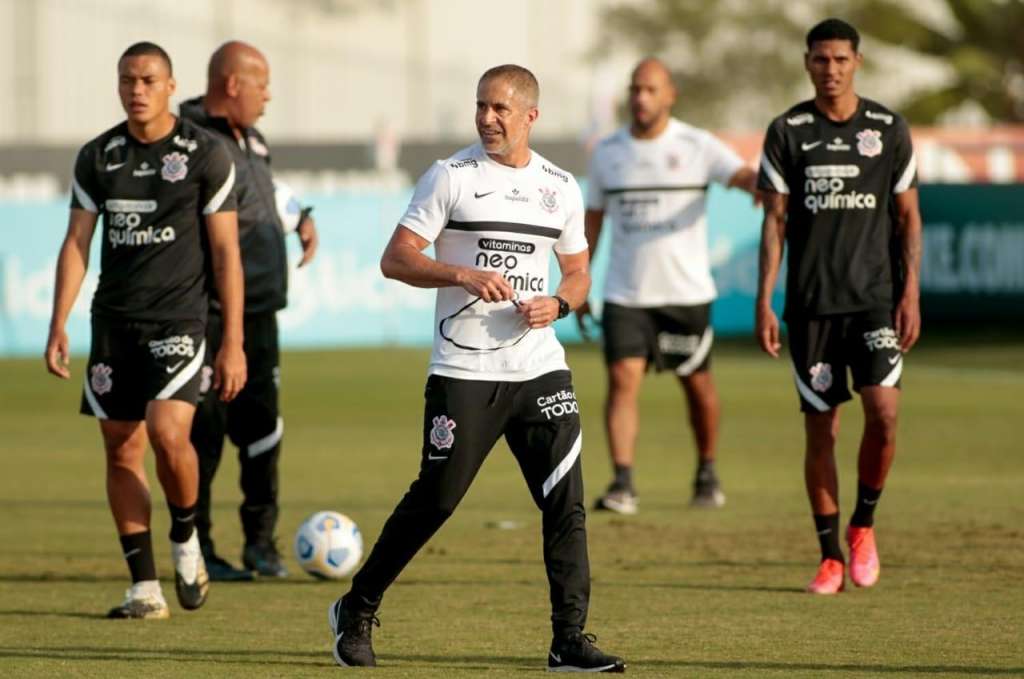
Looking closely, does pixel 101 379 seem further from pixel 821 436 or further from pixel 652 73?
pixel 652 73

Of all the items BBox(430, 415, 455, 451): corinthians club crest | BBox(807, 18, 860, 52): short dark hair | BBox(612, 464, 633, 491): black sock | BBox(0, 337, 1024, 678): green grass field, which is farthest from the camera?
BBox(612, 464, 633, 491): black sock

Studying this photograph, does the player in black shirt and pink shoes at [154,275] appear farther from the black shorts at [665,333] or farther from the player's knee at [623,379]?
the black shorts at [665,333]

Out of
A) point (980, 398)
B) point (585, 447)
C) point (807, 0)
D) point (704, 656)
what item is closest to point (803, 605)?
point (704, 656)

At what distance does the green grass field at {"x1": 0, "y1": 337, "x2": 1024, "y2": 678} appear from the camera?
7.84 meters

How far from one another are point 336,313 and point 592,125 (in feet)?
26.9

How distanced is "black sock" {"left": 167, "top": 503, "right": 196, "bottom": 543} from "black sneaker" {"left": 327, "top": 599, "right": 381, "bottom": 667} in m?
1.59

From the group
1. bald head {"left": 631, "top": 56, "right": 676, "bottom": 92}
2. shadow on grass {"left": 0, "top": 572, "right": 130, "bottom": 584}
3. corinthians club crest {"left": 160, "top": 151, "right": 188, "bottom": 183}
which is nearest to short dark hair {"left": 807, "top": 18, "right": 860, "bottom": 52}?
corinthians club crest {"left": 160, "top": 151, "right": 188, "bottom": 183}

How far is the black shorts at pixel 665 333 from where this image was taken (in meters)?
12.7

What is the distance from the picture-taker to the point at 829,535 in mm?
9477

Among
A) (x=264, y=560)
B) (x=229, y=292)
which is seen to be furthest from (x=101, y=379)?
(x=264, y=560)

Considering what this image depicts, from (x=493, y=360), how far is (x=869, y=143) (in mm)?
2647

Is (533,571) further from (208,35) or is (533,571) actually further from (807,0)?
(807,0)

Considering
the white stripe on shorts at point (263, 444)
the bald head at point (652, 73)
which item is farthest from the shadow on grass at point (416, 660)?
the bald head at point (652, 73)

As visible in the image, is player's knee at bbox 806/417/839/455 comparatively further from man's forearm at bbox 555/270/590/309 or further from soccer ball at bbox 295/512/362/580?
man's forearm at bbox 555/270/590/309
